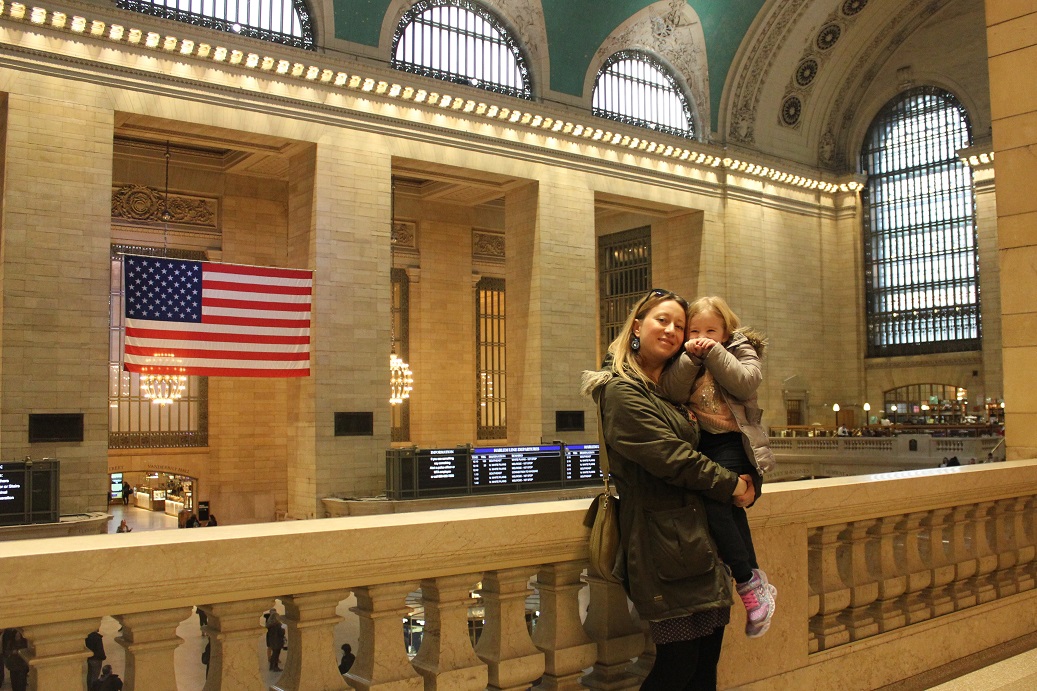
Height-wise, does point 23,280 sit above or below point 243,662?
above

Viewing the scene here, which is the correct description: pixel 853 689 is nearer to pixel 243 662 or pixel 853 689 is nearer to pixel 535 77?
pixel 243 662

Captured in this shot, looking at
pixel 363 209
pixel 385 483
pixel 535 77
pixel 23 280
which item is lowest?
pixel 385 483

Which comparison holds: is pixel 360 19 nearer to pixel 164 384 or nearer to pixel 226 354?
pixel 226 354

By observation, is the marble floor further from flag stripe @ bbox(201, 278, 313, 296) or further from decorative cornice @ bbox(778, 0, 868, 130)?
decorative cornice @ bbox(778, 0, 868, 130)

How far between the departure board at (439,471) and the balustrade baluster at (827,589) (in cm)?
1523

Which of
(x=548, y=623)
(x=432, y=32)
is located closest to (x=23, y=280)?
(x=432, y=32)

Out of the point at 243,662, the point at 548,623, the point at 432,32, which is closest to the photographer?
the point at 243,662

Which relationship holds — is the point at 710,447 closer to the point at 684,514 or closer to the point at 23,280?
the point at 684,514

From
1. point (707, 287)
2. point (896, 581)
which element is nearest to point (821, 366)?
point (707, 287)

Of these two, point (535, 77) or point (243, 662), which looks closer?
point (243, 662)

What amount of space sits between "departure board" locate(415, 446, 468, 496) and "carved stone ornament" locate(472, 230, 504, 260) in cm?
1115

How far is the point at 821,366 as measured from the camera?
31.2 m

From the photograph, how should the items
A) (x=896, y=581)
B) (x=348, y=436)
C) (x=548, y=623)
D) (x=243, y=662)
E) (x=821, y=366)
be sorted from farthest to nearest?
(x=821, y=366)
(x=348, y=436)
(x=896, y=581)
(x=548, y=623)
(x=243, y=662)

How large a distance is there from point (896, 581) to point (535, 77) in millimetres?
20443
